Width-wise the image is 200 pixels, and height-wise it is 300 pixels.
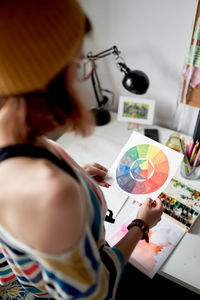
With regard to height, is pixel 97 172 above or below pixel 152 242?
above

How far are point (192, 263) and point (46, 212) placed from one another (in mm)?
664

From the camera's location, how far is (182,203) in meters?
1.00

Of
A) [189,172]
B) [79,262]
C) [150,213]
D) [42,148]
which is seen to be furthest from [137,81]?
[79,262]

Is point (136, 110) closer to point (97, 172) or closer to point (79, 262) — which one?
point (97, 172)

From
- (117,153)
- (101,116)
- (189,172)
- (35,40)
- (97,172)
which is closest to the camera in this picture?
(35,40)

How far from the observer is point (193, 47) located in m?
1.05

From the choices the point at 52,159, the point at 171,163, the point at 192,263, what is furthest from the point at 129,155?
the point at 52,159

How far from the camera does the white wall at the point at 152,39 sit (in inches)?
40.4

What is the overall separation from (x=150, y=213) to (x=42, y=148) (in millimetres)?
450

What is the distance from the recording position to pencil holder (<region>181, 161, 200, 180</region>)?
1.06 meters

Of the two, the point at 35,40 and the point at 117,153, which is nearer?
the point at 35,40

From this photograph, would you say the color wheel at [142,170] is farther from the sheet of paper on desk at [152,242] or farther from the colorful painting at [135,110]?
the colorful painting at [135,110]

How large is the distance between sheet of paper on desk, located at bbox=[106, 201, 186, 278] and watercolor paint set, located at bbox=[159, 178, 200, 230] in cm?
3

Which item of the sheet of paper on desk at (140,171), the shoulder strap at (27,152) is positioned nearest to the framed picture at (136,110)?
the sheet of paper on desk at (140,171)
